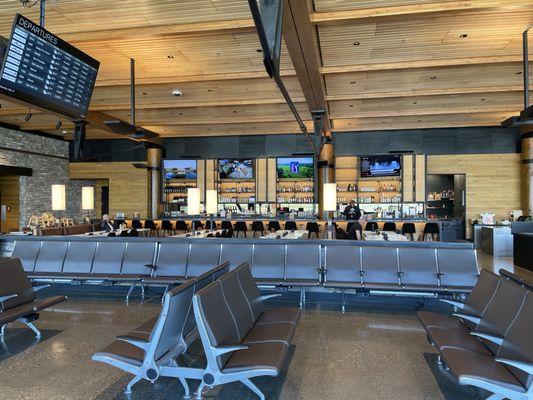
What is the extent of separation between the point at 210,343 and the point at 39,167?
540 inches

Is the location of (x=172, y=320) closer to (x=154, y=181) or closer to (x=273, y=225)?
(x=273, y=225)

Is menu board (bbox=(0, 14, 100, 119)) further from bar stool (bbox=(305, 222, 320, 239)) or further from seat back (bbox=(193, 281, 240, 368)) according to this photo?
bar stool (bbox=(305, 222, 320, 239))

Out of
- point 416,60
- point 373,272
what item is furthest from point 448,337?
point 416,60

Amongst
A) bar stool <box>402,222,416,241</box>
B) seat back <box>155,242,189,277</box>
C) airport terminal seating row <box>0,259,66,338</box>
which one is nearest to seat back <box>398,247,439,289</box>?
seat back <box>155,242,189,277</box>

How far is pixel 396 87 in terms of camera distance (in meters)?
8.38

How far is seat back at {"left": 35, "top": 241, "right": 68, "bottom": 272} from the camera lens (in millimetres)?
6109

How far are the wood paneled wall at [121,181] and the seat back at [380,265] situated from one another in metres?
11.3

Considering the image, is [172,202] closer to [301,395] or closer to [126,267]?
[126,267]

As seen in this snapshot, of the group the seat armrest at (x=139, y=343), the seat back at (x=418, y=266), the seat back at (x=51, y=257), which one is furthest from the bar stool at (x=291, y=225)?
the seat armrest at (x=139, y=343)

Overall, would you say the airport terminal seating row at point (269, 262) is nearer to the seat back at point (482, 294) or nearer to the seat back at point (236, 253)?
the seat back at point (236, 253)

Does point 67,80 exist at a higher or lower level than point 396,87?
lower

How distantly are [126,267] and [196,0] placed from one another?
3951mm

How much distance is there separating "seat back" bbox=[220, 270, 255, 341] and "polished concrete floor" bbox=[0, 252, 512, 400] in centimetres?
44

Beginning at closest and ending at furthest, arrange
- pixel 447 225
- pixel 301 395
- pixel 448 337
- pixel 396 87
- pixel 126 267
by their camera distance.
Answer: pixel 301 395 → pixel 448 337 → pixel 126 267 → pixel 396 87 → pixel 447 225
